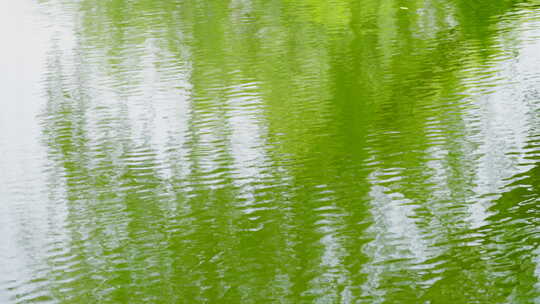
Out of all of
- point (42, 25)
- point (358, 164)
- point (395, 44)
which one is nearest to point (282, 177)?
point (358, 164)

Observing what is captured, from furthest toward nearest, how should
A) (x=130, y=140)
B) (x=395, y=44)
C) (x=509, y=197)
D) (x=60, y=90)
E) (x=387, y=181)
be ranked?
(x=395, y=44) → (x=60, y=90) → (x=130, y=140) → (x=387, y=181) → (x=509, y=197)

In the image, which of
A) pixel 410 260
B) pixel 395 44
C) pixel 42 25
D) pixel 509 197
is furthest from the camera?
pixel 42 25

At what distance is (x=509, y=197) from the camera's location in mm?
5598

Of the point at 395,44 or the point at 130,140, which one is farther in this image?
the point at 395,44

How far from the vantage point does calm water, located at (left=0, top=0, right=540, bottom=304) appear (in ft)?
15.6

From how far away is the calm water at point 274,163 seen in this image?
15.6 ft

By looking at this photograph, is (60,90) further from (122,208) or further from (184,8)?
(184,8)

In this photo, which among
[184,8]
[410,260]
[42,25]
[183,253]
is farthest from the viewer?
[184,8]

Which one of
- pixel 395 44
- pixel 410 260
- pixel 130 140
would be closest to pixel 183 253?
pixel 410 260

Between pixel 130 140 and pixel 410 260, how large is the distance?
10.2 ft

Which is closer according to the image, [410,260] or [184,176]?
[410,260]

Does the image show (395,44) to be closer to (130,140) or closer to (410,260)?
(130,140)

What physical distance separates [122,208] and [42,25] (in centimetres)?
667

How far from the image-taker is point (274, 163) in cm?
648
